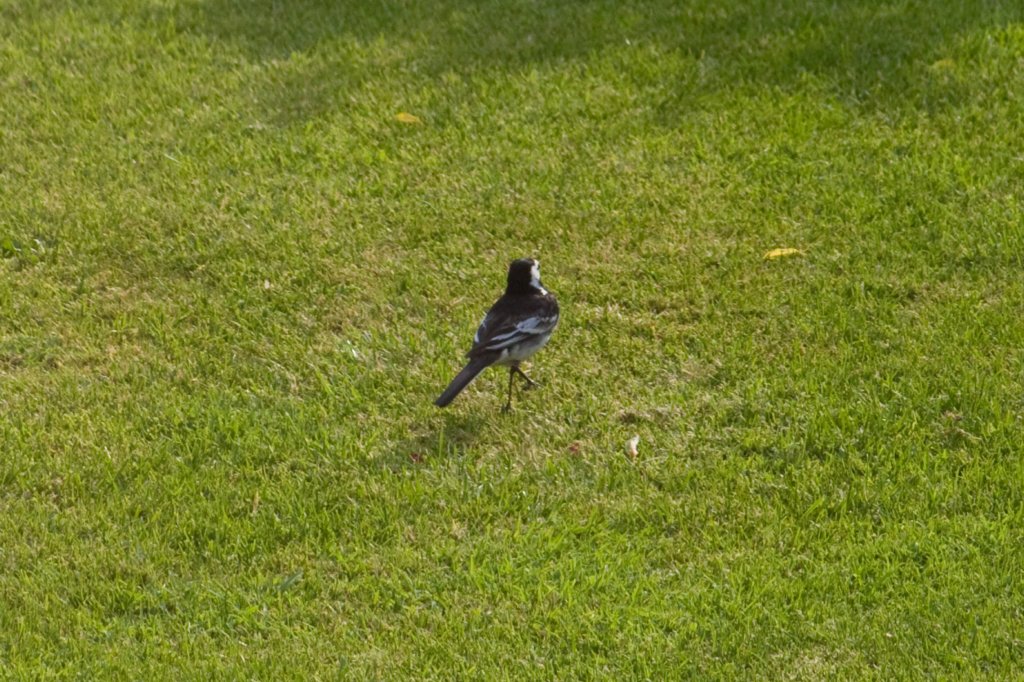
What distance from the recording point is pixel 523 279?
6914mm

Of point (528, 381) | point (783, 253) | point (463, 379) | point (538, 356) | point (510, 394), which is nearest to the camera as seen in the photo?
point (463, 379)

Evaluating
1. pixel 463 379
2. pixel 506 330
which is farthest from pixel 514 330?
pixel 463 379

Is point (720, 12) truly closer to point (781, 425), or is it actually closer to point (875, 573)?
point (781, 425)

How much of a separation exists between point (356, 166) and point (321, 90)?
113 centimetres

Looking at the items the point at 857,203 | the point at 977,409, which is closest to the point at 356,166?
the point at 857,203

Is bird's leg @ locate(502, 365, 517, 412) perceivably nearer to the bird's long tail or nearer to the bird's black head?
the bird's long tail

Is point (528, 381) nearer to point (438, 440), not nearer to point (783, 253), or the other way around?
point (438, 440)

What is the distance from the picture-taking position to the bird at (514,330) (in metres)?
6.52

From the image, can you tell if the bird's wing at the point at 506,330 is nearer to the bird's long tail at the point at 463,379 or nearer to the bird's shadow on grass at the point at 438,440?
the bird's long tail at the point at 463,379

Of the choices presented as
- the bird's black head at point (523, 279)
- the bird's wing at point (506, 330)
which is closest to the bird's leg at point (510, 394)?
the bird's wing at point (506, 330)

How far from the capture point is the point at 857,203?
8.23 metres

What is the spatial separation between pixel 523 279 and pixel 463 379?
2.47 ft

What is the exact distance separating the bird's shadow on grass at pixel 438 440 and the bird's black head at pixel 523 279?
2.18 ft

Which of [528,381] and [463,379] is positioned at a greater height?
[463,379]
